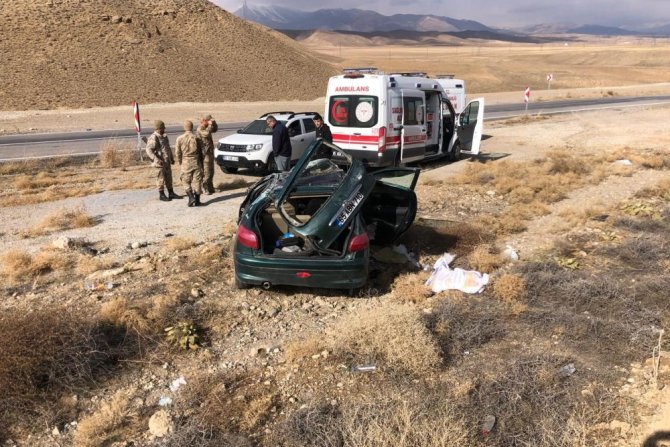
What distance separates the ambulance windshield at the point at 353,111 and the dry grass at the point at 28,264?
7.35 meters

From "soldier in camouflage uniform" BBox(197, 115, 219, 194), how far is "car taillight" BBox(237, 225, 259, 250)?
4.54 metres

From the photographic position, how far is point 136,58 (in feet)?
147

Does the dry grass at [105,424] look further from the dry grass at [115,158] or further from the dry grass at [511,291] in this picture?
the dry grass at [115,158]

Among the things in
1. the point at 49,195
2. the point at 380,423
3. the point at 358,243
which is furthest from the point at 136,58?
the point at 380,423

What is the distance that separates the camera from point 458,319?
5.26 metres

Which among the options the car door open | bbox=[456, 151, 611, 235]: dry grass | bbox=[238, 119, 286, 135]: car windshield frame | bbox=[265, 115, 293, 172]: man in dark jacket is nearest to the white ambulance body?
bbox=[456, 151, 611, 235]: dry grass

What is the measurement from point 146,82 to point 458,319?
41973 mm

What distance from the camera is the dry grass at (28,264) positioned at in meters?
6.36

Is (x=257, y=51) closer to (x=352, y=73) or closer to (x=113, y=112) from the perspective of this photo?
(x=113, y=112)

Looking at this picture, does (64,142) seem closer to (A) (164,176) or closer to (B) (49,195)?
(B) (49,195)

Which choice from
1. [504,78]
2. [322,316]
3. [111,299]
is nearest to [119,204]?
[111,299]

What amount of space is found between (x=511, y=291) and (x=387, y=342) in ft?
6.57

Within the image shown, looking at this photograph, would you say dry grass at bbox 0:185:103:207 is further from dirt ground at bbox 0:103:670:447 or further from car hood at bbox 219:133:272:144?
car hood at bbox 219:133:272:144

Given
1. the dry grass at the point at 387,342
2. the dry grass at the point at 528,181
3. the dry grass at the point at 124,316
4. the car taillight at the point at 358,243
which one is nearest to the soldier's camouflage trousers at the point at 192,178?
the dry grass at the point at 124,316
